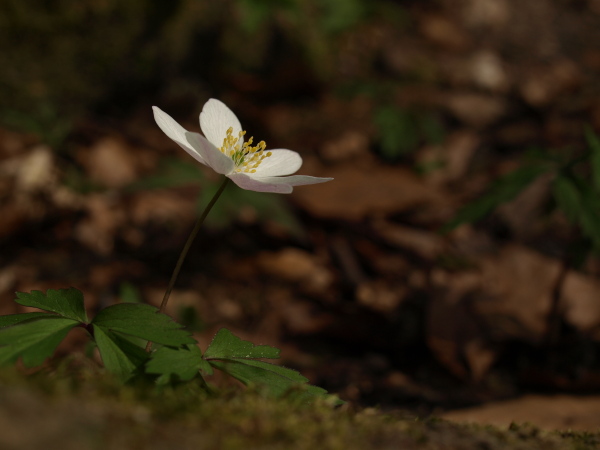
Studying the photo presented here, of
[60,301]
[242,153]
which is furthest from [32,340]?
[242,153]

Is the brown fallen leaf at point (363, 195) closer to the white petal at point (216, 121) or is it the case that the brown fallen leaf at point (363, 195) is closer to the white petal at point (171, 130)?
the white petal at point (216, 121)

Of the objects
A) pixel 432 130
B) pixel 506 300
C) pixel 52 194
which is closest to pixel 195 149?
pixel 506 300

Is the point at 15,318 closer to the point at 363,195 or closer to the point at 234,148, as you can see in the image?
the point at 234,148

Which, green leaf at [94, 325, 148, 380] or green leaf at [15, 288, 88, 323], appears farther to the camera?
green leaf at [15, 288, 88, 323]

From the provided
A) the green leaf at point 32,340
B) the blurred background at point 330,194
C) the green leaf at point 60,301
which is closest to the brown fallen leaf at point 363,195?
the blurred background at point 330,194

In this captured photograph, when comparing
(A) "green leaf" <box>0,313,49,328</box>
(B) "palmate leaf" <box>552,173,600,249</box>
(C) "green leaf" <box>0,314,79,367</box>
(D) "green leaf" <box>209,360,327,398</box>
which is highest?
(B) "palmate leaf" <box>552,173,600,249</box>

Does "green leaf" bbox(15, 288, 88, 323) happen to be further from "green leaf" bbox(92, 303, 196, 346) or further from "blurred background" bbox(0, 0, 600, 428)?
"blurred background" bbox(0, 0, 600, 428)

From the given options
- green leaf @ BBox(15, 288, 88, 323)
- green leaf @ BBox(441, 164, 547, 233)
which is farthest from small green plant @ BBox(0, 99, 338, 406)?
green leaf @ BBox(441, 164, 547, 233)
